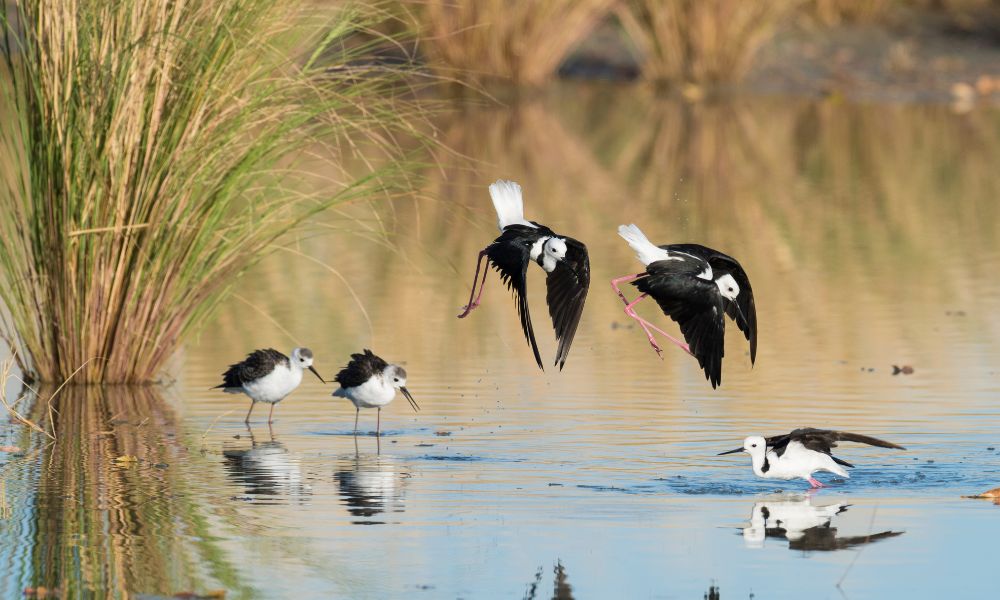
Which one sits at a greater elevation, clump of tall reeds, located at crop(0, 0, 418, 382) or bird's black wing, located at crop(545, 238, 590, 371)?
clump of tall reeds, located at crop(0, 0, 418, 382)

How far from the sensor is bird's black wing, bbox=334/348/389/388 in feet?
32.7

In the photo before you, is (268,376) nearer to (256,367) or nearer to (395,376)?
(256,367)

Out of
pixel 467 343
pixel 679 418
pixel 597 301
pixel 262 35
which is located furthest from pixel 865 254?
pixel 262 35

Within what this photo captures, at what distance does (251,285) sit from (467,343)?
2418 mm

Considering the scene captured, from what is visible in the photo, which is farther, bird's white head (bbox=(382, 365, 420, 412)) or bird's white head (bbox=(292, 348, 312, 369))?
bird's white head (bbox=(292, 348, 312, 369))

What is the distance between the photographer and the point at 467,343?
40.8 ft

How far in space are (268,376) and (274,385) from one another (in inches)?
2.4

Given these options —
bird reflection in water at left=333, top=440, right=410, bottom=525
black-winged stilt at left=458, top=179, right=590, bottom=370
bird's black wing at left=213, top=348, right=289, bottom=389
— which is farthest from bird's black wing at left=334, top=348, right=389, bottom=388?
black-winged stilt at left=458, top=179, right=590, bottom=370

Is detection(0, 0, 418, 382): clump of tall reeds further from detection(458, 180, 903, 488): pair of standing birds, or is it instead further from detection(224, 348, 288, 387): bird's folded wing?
detection(458, 180, 903, 488): pair of standing birds

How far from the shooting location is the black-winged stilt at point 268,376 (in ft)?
33.1

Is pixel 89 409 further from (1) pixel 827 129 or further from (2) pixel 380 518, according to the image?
(1) pixel 827 129

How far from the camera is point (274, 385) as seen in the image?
33.2 feet

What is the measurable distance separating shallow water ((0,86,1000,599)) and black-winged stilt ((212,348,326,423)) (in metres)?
0.18

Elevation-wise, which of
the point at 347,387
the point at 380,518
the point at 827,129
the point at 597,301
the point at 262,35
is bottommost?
the point at 380,518
